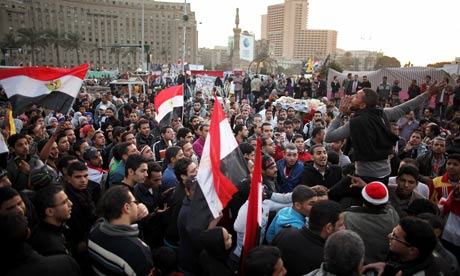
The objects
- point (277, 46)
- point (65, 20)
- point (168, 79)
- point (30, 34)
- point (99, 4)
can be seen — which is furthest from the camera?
point (277, 46)

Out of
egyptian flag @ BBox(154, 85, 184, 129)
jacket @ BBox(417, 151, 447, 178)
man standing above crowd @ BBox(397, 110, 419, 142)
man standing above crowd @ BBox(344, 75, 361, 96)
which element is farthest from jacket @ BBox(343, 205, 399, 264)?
man standing above crowd @ BBox(344, 75, 361, 96)

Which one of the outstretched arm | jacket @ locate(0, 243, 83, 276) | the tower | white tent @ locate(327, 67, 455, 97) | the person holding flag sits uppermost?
the tower

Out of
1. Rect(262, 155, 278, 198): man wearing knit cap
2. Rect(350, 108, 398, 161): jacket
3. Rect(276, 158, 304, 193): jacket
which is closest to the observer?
Rect(350, 108, 398, 161): jacket

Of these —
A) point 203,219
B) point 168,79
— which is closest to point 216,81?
point 168,79

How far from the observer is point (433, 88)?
12.3 ft

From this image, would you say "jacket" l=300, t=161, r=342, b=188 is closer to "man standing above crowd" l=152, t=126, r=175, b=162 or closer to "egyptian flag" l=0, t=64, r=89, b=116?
"man standing above crowd" l=152, t=126, r=175, b=162

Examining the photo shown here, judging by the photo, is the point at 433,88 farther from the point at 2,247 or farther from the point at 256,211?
the point at 2,247

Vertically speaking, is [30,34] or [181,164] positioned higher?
[30,34]

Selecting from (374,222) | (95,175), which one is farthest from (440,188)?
(95,175)

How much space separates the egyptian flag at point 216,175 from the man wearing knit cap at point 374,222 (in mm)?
1060

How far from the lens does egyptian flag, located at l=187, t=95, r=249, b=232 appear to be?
281 centimetres

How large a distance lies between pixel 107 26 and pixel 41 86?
12947cm

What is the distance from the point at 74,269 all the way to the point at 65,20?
5067 inches

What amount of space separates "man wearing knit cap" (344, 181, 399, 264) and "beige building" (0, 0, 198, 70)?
338 ft
